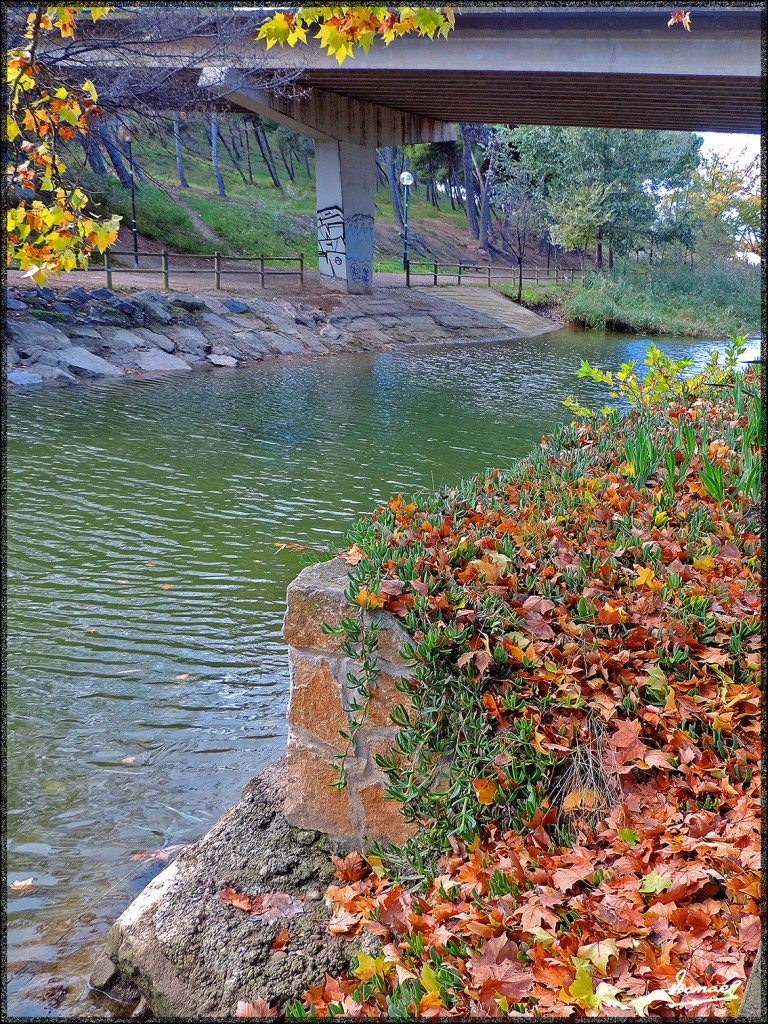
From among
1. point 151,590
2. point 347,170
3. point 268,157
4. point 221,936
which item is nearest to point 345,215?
point 347,170

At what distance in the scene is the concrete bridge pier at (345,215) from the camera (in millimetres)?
28656

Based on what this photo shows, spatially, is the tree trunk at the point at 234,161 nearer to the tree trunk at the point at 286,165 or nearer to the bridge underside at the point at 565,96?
the tree trunk at the point at 286,165

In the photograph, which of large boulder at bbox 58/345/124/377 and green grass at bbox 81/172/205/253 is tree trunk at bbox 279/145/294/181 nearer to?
green grass at bbox 81/172/205/253

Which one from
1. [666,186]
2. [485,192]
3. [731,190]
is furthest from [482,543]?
[485,192]

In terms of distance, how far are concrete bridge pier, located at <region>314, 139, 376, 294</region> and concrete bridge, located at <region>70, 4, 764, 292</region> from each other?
0.05 metres

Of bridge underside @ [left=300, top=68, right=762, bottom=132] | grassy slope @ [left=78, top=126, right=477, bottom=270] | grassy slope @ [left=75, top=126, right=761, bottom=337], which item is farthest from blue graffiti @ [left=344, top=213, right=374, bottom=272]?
grassy slope @ [left=78, top=126, right=477, bottom=270]

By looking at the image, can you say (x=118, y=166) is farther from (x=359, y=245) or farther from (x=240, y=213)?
(x=359, y=245)

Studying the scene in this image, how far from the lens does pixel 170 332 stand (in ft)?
64.2

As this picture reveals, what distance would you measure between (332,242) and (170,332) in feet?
36.9

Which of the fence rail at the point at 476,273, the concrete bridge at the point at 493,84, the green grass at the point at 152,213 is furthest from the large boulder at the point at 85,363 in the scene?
the fence rail at the point at 476,273

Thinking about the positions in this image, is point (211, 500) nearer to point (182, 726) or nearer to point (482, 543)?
point (182, 726)

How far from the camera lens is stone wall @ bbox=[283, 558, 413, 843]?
11.2 feet

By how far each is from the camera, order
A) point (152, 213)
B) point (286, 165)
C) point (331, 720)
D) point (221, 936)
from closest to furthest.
Result: 1. point (221, 936)
2. point (331, 720)
3. point (152, 213)
4. point (286, 165)

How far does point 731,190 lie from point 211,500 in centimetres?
3272
